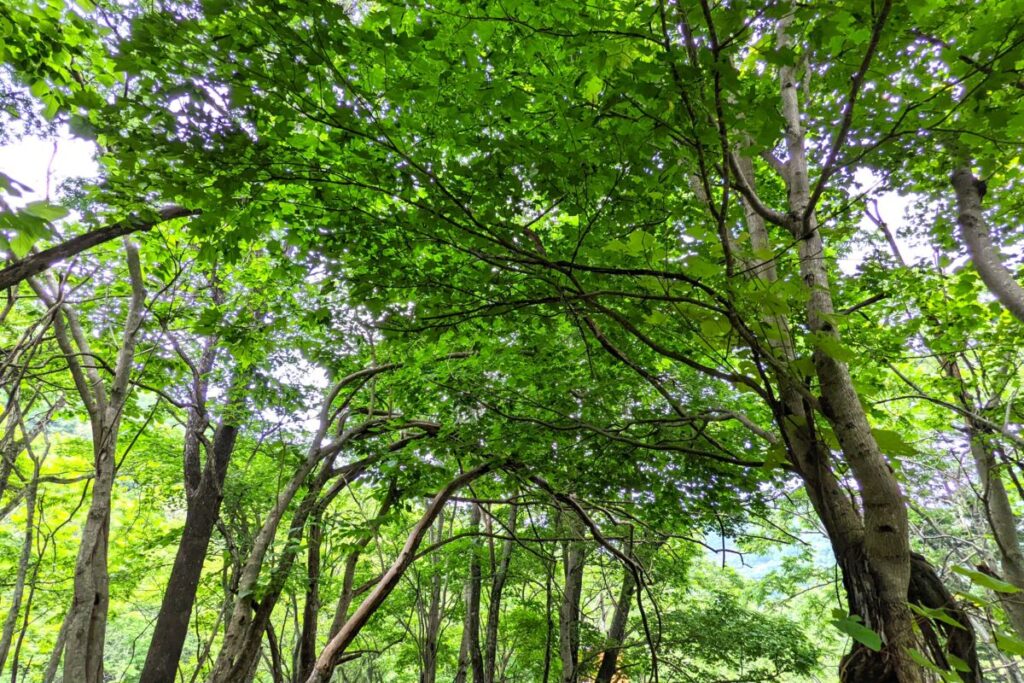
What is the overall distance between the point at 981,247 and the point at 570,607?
A: 4.95m

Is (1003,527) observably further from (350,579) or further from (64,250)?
(64,250)

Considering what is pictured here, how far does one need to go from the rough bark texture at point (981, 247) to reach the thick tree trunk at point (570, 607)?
148 inches

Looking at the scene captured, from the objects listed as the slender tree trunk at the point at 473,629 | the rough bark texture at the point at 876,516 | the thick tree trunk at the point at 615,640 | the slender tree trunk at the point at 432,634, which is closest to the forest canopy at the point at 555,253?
the rough bark texture at the point at 876,516

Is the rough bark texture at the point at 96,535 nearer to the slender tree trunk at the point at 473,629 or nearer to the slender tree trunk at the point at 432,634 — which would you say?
the slender tree trunk at the point at 473,629

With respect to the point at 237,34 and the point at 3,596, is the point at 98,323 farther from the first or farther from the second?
the point at 3,596

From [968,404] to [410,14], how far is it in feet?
20.2

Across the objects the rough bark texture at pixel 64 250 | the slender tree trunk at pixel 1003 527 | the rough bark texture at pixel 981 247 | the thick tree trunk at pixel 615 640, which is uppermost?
the rough bark texture at pixel 981 247

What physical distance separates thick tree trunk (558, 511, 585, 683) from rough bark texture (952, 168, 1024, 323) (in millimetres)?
3759

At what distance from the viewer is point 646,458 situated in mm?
3355

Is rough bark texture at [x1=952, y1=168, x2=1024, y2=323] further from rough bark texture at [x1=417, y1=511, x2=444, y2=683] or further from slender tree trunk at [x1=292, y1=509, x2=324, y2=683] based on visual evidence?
rough bark texture at [x1=417, y1=511, x2=444, y2=683]

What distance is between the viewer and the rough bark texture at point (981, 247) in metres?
3.34

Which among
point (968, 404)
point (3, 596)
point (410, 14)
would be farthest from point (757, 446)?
point (3, 596)

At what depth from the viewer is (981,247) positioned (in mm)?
3496

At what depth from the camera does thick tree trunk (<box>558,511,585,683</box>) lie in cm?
514
